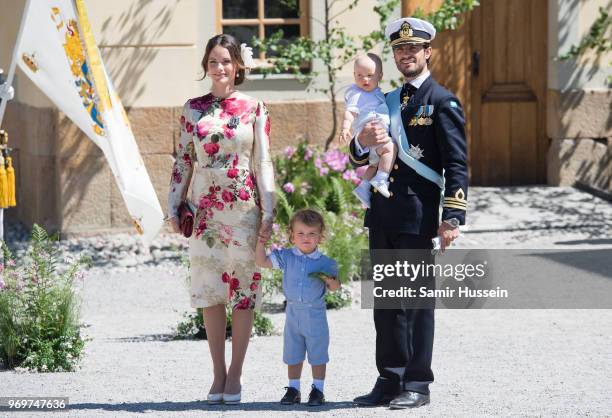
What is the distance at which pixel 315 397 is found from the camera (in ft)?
20.8

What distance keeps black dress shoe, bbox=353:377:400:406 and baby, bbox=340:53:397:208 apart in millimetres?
865

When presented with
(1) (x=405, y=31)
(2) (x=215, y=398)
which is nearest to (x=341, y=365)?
(2) (x=215, y=398)

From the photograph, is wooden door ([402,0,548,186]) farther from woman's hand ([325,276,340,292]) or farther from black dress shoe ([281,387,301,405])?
black dress shoe ([281,387,301,405])

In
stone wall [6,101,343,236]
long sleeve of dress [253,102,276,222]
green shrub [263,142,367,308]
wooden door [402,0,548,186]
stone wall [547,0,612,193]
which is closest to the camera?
long sleeve of dress [253,102,276,222]

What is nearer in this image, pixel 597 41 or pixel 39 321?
pixel 39 321

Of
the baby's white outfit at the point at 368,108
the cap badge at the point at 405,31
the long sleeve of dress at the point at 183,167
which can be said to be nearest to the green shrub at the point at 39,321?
the long sleeve of dress at the point at 183,167

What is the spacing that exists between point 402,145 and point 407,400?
1197 millimetres

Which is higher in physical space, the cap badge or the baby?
the cap badge

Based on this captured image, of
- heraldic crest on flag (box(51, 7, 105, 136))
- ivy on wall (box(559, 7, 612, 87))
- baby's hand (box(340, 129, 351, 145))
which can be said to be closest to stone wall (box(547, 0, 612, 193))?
ivy on wall (box(559, 7, 612, 87))

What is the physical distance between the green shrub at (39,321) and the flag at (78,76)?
0.65 m

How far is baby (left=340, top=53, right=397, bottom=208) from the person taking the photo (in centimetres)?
624

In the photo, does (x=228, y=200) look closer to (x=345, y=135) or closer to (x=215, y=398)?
(x=345, y=135)

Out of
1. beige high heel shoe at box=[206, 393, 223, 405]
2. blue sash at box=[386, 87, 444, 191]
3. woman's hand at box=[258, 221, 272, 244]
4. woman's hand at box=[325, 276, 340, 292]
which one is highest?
blue sash at box=[386, 87, 444, 191]

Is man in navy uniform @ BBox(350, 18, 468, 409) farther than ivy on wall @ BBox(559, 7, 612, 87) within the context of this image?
No
